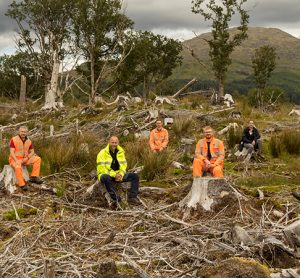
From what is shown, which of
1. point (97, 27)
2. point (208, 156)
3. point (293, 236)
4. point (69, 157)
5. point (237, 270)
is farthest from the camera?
point (97, 27)

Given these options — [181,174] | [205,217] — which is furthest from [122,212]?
[181,174]

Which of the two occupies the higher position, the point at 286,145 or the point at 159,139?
the point at 159,139

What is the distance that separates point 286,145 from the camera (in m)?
13.1

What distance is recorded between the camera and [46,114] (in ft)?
66.3

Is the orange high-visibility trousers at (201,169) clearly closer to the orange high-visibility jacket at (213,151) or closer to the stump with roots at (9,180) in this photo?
the orange high-visibility jacket at (213,151)

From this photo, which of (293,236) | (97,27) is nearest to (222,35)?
(97,27)

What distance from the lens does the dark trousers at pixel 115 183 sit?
8.29m

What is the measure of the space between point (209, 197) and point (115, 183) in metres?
2.23

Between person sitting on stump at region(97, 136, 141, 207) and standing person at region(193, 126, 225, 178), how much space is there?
1517 mm

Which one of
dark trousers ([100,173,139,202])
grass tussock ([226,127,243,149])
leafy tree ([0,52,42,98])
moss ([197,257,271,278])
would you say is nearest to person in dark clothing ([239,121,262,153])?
grass tussock ([226,127,243,149])

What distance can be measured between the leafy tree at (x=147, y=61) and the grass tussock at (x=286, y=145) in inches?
974

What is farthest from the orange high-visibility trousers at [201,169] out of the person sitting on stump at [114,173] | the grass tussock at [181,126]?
the grass tussock at [181,126]

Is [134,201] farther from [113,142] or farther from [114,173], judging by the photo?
[113,142]

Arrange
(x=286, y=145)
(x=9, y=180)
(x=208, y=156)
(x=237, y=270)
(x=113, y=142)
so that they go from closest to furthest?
1. (x=237, y=270)
2. (x=113, y=142)
3. (x=9, y=180)
4. (x=208, y=156)
5. (x=286, y=145)
